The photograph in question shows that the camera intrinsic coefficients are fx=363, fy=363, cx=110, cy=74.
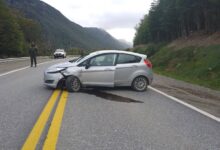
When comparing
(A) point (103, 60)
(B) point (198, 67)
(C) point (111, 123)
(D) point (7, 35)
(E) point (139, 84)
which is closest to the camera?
(C) point (111, 123)

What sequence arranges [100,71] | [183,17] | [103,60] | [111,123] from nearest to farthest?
[111,123]
[100,71]
[103,60]
[183,17]

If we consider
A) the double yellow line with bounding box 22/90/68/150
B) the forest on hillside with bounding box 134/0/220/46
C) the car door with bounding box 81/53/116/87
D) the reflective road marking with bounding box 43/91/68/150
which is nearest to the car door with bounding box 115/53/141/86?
the car door with bounding box 81/53/116/87

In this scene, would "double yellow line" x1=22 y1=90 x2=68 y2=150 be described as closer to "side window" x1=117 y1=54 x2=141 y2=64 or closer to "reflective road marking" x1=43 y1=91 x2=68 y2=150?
"reflective road marking" x1=43 y1=91 x2=68 y2=150

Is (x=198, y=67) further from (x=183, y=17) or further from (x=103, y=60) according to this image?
(x=183, y=17)

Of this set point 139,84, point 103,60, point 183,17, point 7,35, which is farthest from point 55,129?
point 7,35

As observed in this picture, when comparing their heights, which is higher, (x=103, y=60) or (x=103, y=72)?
(x=103, y=60)

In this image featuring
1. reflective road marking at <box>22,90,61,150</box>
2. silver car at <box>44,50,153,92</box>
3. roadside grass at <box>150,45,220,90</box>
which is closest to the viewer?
reflective road marking at <box>22,90,61,150</box>

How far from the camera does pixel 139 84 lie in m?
13.1

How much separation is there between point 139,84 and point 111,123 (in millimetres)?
5903

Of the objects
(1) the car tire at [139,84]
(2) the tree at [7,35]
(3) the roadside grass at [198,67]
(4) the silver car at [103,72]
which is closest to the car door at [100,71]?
(4) the silver car at [103,72]

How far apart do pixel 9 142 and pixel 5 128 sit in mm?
986

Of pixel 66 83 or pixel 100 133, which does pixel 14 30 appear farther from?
pixel 100 133

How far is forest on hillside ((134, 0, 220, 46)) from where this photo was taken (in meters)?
45.9

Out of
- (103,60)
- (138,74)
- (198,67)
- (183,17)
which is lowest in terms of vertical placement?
(198,67)
